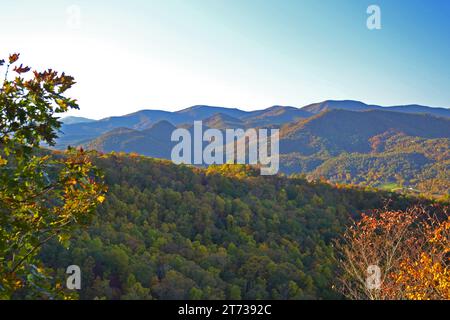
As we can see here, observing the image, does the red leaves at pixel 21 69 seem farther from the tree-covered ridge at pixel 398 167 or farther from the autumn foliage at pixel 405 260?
the tree-covered ridge at pixel 398 167

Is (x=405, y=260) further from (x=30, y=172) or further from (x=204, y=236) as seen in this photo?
(x=204, y=236)

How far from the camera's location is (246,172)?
53688 millimetres

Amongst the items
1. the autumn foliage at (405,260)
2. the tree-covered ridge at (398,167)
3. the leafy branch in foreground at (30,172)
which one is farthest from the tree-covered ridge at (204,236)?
the tree-covered ridge at (398,167)

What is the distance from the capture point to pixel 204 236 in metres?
35.2

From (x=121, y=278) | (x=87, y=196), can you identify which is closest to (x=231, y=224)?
(x=121, y=278)

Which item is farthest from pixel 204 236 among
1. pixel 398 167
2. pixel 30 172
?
pixel 398 167

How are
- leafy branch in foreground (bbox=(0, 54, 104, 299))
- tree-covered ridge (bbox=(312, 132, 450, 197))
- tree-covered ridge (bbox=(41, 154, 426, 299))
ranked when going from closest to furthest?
leafy branch in foreground (bbox=(0, 54, 104, 299)), tree-covered ridge (bbox=(41, 154, 426, 299)), tree-covered ridge (bbox=(312, 132, 450, 197))

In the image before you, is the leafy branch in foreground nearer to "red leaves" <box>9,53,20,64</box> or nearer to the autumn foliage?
"red leaves" <box>9,53,20,64</box>

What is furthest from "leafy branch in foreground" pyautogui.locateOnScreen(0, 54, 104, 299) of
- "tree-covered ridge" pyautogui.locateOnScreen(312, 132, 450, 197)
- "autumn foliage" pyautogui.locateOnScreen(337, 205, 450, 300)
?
"tree-covered ridge" pyautogui.locateOnScreen(312, 132, 450, 197)

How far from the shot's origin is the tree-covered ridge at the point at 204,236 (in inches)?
992

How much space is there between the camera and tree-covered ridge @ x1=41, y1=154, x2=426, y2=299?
25188 millimetres
